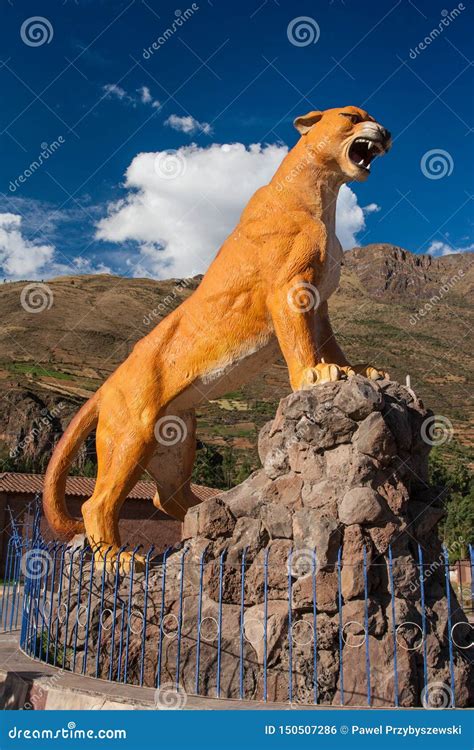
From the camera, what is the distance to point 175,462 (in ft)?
24.1

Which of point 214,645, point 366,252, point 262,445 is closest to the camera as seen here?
point 214,645

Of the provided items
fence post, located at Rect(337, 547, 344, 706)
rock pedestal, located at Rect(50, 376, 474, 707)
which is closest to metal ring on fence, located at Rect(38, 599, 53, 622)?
rock pedestal, located at Rect(50, 376, 474, 707)

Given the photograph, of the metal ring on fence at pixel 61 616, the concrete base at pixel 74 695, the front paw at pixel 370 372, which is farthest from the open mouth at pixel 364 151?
the metal ring on fence at pixel 61 616

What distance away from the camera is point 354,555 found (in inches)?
194

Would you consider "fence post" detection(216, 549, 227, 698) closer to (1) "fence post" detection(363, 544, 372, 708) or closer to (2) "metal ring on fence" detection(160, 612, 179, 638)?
(2) "metal ring on fence" detection(160, 612, 179, 638)

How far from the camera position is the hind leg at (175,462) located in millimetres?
6984

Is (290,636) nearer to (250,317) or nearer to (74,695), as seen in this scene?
(74,695)

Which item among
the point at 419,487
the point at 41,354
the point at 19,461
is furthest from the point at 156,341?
the point at 41,354

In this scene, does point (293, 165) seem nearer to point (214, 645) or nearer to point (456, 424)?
point (214, 645)

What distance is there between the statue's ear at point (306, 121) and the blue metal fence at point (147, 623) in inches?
167

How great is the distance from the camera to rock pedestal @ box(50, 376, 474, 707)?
479cm

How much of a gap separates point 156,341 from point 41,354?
57049 millimetres

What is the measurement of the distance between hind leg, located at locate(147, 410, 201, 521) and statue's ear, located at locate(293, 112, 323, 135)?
10.4 feet

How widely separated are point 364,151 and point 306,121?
0.74m
